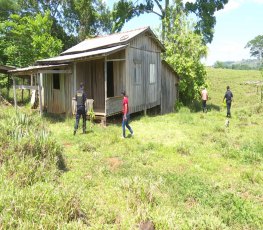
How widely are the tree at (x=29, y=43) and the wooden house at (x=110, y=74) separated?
26.0 ft

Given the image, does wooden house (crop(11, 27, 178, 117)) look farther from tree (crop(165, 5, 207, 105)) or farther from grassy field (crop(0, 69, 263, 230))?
grassy field (crop(0, 69, 263, 230))

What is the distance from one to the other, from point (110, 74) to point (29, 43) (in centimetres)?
1428

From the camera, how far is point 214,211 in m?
5.76

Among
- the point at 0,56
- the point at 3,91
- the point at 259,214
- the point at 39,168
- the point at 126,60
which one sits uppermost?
the point at 0,56

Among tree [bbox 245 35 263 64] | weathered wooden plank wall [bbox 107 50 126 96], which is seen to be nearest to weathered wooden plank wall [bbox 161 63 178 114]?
weathered wooden plank wall [bbox 107 50 126 96]

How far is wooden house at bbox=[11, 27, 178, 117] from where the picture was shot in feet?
48.7

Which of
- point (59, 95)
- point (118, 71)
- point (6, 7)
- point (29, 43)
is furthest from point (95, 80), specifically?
point (6, 7)

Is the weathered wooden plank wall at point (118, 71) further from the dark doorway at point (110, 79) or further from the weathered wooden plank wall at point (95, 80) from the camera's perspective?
the weathered wooden plank wall at point (95, 80)

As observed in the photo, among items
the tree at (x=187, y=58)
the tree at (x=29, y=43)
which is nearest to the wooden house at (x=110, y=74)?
the tree at (x=187, y=58)

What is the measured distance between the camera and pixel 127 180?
676 cm

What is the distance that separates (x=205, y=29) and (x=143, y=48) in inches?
509

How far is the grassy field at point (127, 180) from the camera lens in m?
5.12

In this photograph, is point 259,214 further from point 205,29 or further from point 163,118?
point 205,29

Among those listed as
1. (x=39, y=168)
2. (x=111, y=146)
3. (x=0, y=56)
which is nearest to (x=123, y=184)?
(x=39, y=168)
